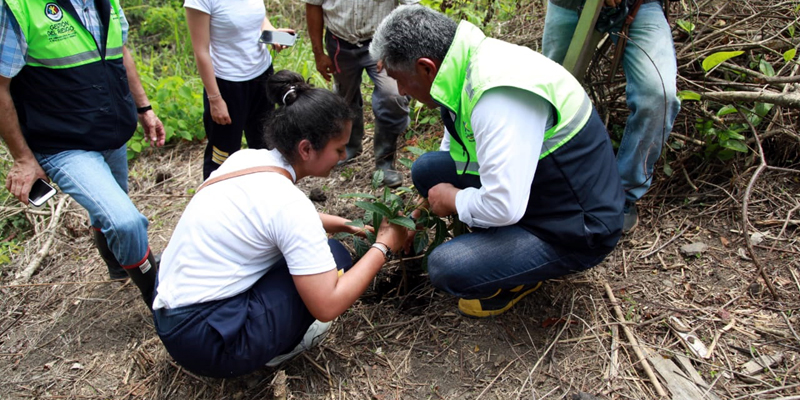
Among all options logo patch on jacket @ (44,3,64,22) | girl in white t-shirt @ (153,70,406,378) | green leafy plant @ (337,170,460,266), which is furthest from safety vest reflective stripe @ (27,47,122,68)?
green leafy plant @ (337,170,460,266)

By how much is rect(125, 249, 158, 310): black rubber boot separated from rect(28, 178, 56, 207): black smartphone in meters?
0.46

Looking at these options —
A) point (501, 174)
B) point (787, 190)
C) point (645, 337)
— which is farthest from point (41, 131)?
point (787, 190)

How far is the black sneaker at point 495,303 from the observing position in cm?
207

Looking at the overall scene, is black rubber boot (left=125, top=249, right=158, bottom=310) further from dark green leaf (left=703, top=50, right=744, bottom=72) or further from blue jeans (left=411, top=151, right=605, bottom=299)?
dark green leaf (left=703, top=50, right=744, bottom=72)

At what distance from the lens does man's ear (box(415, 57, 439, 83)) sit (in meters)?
1.68

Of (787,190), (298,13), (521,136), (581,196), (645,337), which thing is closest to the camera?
(521,136)

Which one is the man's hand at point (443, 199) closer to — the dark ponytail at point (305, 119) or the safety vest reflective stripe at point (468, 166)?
the safety vest reflective stripe at point (468, 166)

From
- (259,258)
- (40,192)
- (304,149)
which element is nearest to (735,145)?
(304,149)

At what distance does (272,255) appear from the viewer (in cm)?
182

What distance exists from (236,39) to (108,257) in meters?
1.35

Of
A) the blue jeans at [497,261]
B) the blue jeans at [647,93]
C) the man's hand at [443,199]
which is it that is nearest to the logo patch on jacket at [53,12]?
the man's hand at [443,199]

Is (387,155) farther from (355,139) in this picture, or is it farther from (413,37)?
(413,37)

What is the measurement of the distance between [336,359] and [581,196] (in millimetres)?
1196

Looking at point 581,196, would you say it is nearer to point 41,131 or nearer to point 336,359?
point 336,359
